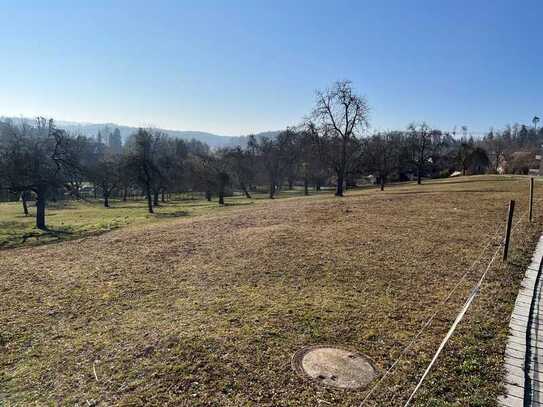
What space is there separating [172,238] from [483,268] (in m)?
9.55

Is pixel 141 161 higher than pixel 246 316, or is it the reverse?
pixel 141 161

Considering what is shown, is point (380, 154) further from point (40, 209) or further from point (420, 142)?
point (40, 209)

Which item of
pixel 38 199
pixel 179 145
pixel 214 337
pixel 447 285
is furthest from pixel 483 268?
pixel 179 145

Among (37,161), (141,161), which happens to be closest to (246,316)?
(37,161)

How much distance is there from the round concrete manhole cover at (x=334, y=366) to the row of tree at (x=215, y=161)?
2455 cm

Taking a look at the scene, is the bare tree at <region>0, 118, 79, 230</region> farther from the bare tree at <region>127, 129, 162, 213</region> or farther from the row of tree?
the bare tree at <region>127, 129, 162, 213</region>

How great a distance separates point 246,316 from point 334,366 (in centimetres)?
186

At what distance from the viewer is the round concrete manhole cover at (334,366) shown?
158 inches

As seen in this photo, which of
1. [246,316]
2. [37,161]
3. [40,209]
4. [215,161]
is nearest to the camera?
[246,316]

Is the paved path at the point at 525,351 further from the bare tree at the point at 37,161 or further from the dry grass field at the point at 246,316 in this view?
the bare tree at the point at 37,161

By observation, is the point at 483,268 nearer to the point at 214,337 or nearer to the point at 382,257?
the point at 382,257

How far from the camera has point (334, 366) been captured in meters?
4.30

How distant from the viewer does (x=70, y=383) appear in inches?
162

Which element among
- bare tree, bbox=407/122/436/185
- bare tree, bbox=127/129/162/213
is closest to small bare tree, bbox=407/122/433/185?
bare tree, bbox=407/122/436/185
